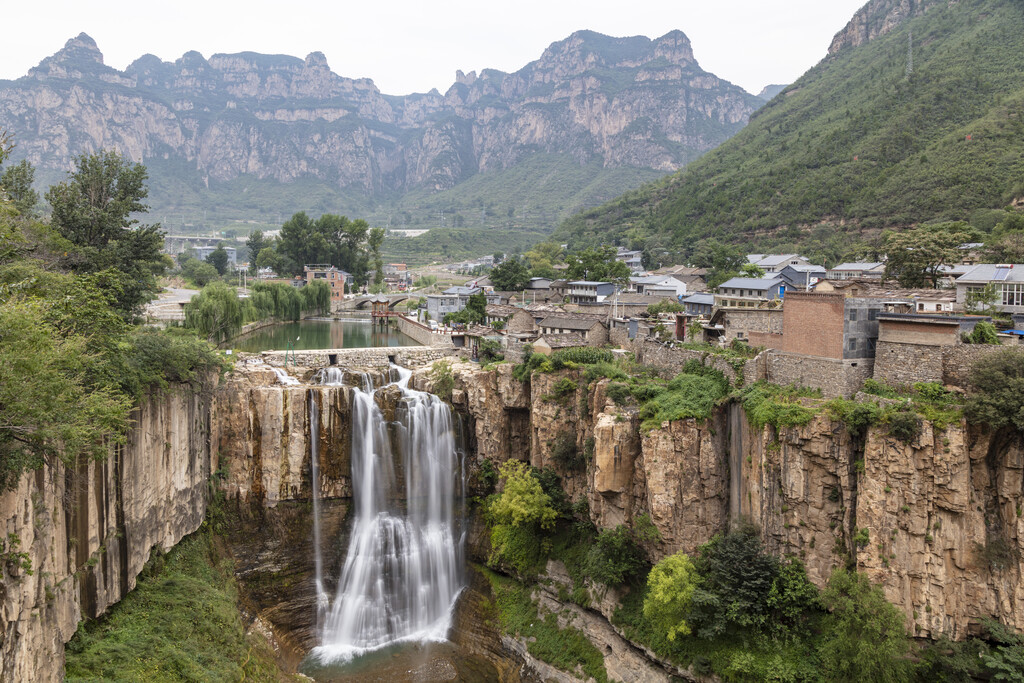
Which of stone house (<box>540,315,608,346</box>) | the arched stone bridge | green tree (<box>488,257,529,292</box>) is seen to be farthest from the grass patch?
the arched stone bridge

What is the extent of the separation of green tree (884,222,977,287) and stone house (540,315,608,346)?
54.1ft

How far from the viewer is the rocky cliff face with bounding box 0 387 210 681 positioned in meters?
14.6

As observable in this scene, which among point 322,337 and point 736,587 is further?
point 322,337

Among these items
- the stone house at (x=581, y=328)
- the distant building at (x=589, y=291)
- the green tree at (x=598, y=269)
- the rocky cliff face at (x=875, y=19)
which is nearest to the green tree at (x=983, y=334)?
the stone house at (x=581, y=328)

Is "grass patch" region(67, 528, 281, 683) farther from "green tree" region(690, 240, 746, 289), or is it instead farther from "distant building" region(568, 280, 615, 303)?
"green tree" region(690, 240, 746, 289)

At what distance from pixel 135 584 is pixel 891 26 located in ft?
396

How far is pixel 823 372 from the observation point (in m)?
23.5

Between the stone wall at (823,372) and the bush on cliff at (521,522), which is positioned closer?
the stone wall at (823,372)

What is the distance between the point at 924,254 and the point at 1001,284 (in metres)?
9.77

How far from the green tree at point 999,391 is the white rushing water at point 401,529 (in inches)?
827

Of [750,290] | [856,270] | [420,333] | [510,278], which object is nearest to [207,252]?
[510,278]

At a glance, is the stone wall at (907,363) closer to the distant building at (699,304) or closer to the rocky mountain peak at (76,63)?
the distant building at (699,304)

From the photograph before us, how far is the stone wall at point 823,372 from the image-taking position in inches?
902

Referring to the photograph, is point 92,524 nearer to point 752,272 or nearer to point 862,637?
point 862,637
